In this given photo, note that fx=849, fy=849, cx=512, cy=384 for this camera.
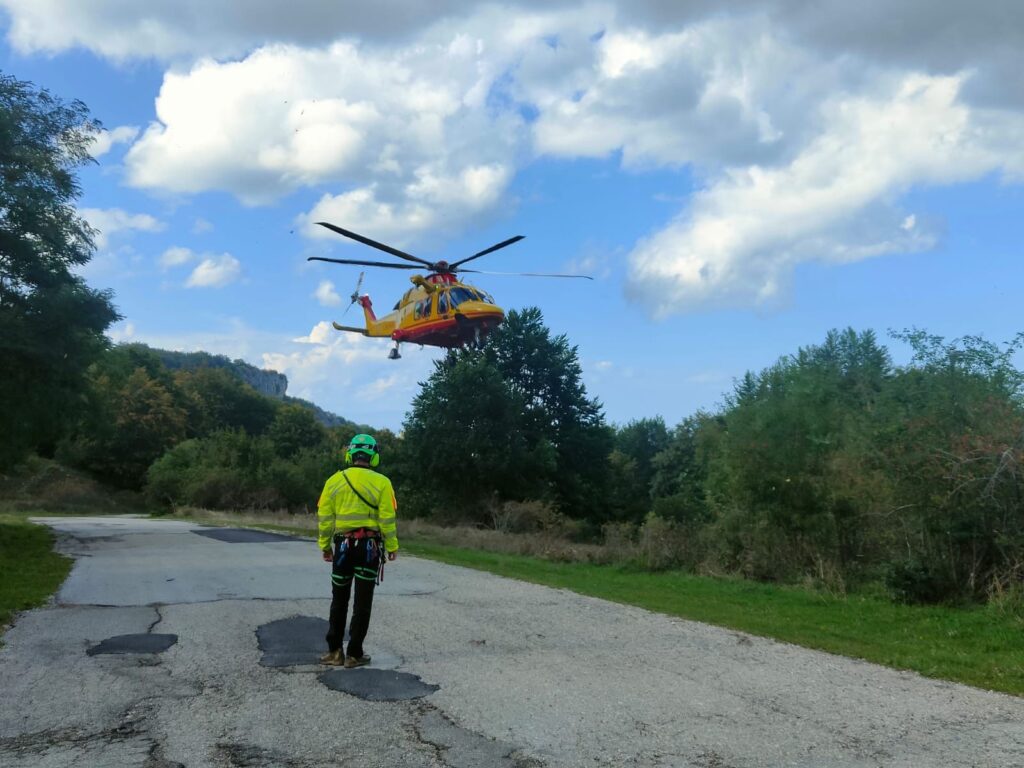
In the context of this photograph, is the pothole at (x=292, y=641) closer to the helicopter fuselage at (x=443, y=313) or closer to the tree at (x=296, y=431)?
the helicopter fuselage at (x=443, y=313)

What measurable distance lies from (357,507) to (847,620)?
A: 729 centimetres

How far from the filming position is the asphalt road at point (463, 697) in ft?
16.4

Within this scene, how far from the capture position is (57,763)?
4.71 m

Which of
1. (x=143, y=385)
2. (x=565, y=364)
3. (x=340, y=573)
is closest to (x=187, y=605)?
(x=340, y=573)

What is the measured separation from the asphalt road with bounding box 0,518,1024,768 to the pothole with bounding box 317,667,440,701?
0.03 meters

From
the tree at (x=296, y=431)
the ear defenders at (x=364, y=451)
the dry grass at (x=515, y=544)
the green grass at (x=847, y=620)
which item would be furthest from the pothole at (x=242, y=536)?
the tree at (x=296, y=431)

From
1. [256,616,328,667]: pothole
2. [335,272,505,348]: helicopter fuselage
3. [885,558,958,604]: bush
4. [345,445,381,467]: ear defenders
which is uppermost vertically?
[335,272,505,348]: helicopter fuselage

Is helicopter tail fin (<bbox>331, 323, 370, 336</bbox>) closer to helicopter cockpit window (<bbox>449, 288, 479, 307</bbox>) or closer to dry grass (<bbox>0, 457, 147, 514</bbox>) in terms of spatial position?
helicopter cockpit window (<bbox>449, 288, 479, 307</bbox>)

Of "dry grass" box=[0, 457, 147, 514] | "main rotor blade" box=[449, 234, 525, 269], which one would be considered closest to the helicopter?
"main rotor blade" box=[449, 234, 525, 269]

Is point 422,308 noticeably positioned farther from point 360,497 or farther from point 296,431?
point 296,431

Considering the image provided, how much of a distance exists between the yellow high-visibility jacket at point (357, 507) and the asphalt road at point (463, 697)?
1.14m

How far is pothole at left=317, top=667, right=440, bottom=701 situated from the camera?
20.4 ft

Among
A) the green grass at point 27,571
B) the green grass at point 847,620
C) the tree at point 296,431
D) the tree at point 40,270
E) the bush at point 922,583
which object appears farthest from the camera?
the tree at point 296,431

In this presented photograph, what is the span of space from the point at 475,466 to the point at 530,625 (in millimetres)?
36286
